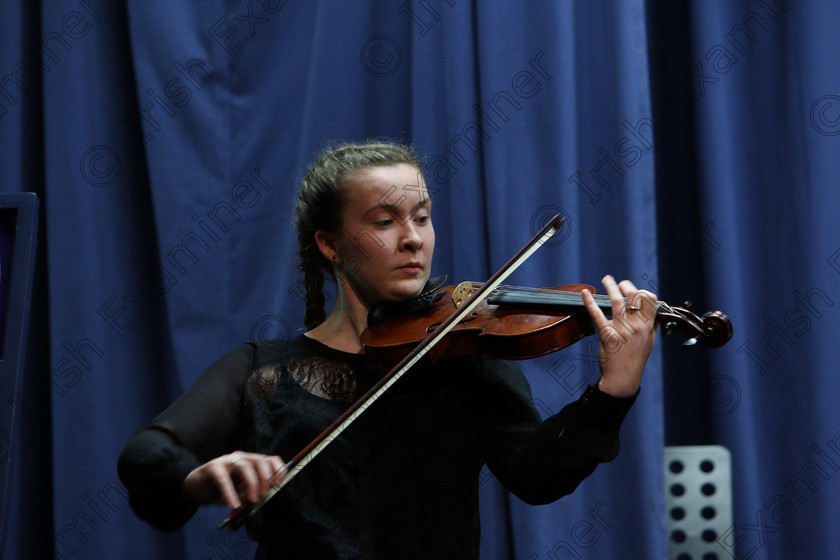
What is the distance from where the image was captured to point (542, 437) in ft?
3.55

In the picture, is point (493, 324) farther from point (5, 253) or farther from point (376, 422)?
point (5, 253)

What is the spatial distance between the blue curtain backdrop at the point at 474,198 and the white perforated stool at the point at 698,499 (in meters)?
0.12

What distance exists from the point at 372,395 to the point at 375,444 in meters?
0.14

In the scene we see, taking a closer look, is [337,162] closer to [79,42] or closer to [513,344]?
[513,344]

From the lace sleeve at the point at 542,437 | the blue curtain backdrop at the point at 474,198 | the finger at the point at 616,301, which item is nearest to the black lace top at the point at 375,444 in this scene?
the lace sleeve at the point at 542,437

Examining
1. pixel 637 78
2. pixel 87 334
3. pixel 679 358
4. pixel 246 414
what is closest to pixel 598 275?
pixel 679 358

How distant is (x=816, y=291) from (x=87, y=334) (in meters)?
1.38

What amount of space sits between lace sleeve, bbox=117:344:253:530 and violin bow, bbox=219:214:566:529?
12 centimetres

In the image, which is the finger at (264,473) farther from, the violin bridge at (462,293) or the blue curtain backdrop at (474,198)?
the blue curtain backdrop at (474,198)

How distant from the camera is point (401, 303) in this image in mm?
1204

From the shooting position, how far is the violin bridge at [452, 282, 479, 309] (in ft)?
3.94

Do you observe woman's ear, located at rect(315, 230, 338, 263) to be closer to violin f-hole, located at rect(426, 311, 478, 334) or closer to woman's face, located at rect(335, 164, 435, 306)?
woman's face, located at rect(335, 164, 435, 306)

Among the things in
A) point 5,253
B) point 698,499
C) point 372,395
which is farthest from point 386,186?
point 698,499

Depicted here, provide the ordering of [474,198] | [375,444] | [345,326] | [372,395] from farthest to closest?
[474,198] < [345,326] < [375,444] < [372,395]
